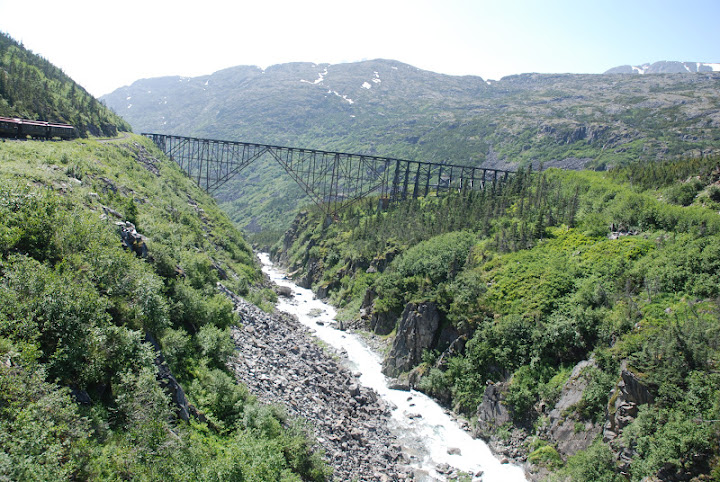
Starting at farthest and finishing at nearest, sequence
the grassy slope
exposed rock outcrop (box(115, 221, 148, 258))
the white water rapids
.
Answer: the white water rapids < exposed rock outcrop (box(115, 221, 148, 258)) < the grassy slope

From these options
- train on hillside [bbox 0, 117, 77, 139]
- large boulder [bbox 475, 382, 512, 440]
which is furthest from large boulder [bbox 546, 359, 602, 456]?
train on hillside [bbox 0, 117, 77, 139]

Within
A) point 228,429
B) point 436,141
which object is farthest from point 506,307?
point 436,141

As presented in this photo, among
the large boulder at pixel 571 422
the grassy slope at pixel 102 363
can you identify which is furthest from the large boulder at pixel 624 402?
the grassy slope at pixel 102 363

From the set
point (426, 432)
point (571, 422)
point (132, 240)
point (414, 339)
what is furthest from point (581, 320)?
point (132, 240)

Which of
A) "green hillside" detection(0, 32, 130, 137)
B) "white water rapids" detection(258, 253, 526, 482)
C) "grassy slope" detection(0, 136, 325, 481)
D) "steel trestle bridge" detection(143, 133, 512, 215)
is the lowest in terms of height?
"white water rapids" detection(258, 253, 526, 482)

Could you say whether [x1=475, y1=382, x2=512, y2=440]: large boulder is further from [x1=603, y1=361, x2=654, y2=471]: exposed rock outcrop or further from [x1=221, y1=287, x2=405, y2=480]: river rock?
[x1=603, y1=361, x2=654, y2=471]: exposed rock outcrop

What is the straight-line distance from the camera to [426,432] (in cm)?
2664

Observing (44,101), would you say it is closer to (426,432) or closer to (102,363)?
(102,363)

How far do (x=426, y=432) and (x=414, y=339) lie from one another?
871 cm

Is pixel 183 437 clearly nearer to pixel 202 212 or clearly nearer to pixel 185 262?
pixel 185 262

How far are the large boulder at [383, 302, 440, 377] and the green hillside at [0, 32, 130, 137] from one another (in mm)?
50244

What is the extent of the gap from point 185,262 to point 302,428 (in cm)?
1366

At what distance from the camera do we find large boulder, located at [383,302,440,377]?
34.0 meters

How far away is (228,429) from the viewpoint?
16.5 meters
